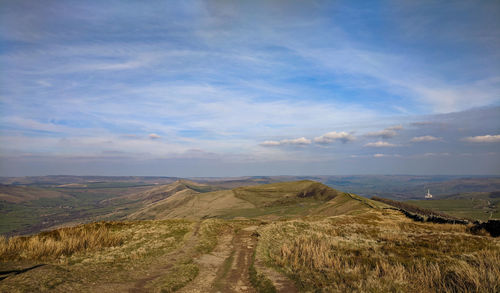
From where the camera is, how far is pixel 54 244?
18047mm

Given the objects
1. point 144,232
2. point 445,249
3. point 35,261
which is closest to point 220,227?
point 144,232

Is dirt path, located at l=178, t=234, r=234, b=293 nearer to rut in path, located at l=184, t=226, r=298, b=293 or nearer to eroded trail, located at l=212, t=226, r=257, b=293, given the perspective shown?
rut in path, located at l=184, t=226, r=298, b=293

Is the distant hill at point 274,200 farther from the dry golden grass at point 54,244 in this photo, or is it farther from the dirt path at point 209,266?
the dry golden grass at point 54,244

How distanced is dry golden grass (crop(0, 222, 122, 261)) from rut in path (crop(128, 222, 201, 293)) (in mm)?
6091

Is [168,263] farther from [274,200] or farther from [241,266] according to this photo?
[274,200]

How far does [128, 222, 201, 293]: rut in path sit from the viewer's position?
12370 millimetres

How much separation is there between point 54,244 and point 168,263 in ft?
27.7

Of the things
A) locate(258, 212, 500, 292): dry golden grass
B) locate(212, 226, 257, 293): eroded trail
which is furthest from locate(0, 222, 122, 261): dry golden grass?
locate(258, 212, 500, 292): dry golden grass

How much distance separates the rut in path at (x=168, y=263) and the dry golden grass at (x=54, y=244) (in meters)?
6.09

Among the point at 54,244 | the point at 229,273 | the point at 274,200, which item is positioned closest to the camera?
the point at 229,273

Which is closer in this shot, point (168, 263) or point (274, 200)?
point (168, 263)

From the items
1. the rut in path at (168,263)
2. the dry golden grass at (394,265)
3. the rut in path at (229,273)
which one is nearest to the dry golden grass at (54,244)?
the rut in path at (168,263)

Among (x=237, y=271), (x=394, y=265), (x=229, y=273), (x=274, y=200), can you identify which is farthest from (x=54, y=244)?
(x=274, y=200)

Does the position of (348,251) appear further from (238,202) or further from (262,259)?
(238,202)
